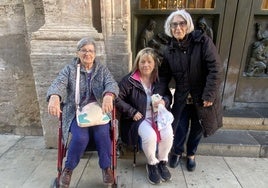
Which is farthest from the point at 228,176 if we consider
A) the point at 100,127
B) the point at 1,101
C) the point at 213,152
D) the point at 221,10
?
the point at 1,101

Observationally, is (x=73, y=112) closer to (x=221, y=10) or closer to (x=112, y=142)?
(x=112, y=142)

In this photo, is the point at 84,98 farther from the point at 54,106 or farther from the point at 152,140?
the point at 152,140

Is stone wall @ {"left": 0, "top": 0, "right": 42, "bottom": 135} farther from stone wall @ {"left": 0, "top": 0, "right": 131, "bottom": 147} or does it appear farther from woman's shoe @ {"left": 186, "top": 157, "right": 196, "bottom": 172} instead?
woman's shoe @ {"left": 186, "top": 157, "right": 196, "bottom": 172}

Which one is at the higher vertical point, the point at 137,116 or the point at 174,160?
the point at 137,116

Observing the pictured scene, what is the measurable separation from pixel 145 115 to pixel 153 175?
0.63 m

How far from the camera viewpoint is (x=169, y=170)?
2648 millimetres

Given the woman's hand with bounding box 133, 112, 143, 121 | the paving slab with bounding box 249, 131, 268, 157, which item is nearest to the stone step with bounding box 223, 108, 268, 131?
the paving slab with bounding box 249, 131, 268, 157

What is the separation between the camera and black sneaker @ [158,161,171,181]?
2.43 metres

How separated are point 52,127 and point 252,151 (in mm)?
2557

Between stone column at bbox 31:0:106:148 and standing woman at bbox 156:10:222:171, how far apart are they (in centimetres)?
83

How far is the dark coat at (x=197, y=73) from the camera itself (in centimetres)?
220

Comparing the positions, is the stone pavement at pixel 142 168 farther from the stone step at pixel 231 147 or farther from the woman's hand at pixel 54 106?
the woman's hand at pixel 54 106

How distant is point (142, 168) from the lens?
8.80ft

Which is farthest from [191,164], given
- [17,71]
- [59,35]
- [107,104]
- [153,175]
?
[17,71]
